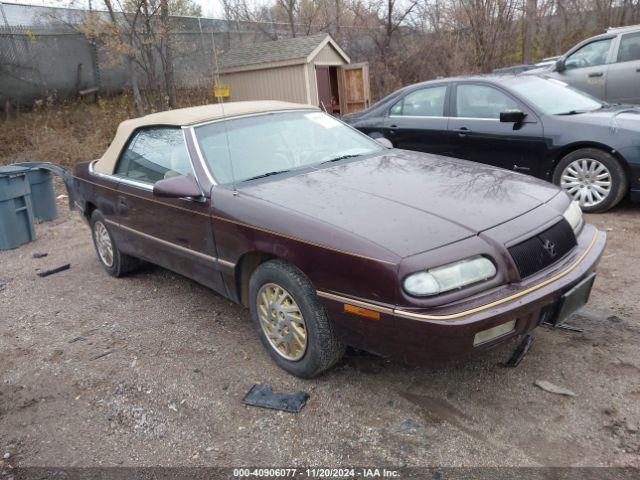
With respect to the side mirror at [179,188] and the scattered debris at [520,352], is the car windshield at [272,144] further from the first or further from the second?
the scattered debris at [520,352]

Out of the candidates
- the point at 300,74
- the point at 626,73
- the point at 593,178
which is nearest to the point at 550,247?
the point at 593,178

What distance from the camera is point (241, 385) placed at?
322cm

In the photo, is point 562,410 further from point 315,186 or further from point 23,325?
point 23,325

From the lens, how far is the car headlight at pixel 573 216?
10.4 feet

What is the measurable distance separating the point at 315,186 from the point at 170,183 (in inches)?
38.2

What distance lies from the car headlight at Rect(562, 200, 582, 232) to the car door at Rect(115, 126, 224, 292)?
2212 mm

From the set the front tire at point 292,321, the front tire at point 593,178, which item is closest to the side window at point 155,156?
the front tire at point 292,321

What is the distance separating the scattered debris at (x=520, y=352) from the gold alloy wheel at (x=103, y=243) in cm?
377

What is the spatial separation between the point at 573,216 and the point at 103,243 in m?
4.26

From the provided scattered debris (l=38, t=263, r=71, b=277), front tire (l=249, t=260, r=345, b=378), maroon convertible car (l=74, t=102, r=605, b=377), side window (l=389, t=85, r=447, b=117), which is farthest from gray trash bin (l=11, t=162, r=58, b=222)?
front tire (l=249, t=260, r=345, b=378)

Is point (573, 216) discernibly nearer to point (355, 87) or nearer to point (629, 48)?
point (629, 48)

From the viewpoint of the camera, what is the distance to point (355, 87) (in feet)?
55.9

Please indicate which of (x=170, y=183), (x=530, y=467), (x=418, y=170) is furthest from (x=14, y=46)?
(x=530, y=467)

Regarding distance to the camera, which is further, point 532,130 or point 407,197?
point 532,130
